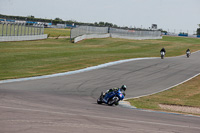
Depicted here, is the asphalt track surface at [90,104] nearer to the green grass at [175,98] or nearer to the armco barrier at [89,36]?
the green grass at [175,98]

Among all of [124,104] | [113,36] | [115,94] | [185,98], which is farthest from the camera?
[113,36]

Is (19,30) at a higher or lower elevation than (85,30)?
lower

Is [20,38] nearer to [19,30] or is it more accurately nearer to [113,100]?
[19,30]

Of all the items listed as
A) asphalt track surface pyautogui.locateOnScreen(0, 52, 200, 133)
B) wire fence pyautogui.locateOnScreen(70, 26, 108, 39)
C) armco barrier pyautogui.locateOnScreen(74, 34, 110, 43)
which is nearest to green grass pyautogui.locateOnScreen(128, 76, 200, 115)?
asphalt track surface pyautogui.locateOnScreen(0, 52, 200, 133)

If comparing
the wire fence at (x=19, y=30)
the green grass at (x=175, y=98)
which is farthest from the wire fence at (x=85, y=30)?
the green grass at (x=175, y=98)

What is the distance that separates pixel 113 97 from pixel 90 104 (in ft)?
3.65

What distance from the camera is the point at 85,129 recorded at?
876 centimetres

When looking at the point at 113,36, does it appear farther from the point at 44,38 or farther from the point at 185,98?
the point at 185,98

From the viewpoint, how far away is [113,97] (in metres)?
15.1

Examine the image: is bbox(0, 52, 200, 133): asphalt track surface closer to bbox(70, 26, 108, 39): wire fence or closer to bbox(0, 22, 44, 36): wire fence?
bbox(0, 22, 44, 36): wire fence

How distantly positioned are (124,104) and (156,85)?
770 cm

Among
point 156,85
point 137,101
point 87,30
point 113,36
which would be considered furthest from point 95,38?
point 137,101

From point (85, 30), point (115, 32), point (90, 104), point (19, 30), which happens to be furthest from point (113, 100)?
point (115, 32)

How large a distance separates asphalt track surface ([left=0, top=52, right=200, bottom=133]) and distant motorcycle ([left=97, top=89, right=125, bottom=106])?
397 mm
